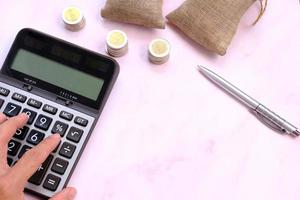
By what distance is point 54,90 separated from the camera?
0.49 meters

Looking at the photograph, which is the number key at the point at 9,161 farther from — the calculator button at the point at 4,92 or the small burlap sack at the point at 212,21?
the small burlap sack at the point at 212,21

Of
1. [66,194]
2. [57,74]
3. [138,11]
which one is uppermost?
[138,11]

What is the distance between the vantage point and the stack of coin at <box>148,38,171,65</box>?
0.51 meters

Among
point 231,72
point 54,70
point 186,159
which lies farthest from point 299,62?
point 54,70

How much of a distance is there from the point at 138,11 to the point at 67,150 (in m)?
0.18

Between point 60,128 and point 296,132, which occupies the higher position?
point 296,132

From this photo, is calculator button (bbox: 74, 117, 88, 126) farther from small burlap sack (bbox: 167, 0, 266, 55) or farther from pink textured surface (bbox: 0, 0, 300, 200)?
small burlap sack (bbox: 167, 0, 266, 55)

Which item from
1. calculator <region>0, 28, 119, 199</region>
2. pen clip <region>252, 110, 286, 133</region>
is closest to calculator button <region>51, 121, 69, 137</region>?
calculator <region>0, 28, 119, 199</region>

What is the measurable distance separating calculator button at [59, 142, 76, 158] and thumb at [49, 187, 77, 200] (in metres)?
0.04

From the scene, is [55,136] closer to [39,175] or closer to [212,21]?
[39,175]

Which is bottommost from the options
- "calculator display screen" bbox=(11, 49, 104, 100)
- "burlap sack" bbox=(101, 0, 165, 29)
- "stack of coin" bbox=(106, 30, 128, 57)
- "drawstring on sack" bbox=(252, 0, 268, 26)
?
"calculator display screen" bbox=(11, 49, 104, 100)

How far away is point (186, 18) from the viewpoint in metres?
0.53

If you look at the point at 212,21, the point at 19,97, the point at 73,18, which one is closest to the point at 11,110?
the point at 19,97

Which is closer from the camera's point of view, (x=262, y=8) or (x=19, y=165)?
(x=19, y=165)
